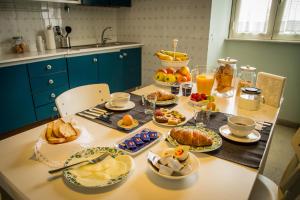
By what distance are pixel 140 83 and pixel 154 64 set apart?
437 millimetres

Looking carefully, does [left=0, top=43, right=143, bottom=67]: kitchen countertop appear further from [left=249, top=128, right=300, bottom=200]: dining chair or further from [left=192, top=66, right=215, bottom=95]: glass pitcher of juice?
[left=249, top=128, right=300, bottom=200]: dining chair


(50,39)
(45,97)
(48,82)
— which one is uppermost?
(50,39)

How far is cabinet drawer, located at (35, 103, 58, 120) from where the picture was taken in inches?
93.2

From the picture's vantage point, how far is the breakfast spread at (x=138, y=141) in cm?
82

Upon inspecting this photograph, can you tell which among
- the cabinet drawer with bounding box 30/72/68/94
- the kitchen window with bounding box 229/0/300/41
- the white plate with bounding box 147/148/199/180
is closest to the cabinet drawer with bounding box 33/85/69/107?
the cabinet drawer with bounding box 30/72/68/94

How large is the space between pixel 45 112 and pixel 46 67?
0.50 meters

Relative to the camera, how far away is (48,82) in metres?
2.38

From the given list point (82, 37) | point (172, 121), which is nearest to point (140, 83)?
point (82, 37)

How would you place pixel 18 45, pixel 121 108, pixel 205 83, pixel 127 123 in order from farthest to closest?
1. pixel 18 45
2. pixel 205 83
3. pixel 121 108
4. pixel 127 123

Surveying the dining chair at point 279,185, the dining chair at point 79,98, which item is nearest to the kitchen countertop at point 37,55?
the dining chair at point 79,98

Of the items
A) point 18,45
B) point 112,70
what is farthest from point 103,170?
point 112,70

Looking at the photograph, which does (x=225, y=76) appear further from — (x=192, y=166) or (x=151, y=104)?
(x=192, y=166)

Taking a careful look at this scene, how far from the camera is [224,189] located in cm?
64

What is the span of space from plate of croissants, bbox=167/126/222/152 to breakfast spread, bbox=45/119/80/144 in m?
0.40
